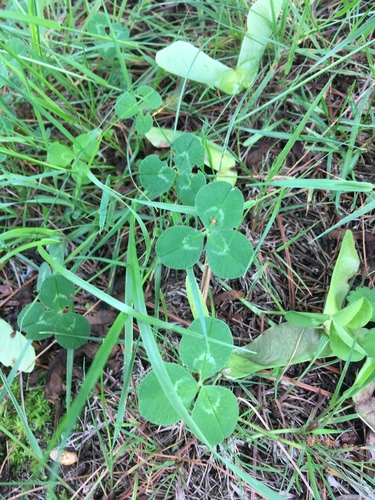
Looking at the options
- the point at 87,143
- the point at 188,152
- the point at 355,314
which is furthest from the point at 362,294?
the point at 87,143

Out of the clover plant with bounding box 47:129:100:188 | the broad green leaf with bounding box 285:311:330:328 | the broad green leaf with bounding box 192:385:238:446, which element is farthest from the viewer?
the clover plant with bounding box 47:129:100:188

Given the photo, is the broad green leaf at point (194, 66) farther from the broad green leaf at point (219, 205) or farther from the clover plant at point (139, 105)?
the broad green leaf at point (219, 205)

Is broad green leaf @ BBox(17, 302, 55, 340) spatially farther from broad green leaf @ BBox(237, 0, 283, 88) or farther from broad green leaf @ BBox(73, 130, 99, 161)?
broad green leaf @ BBox(237, 0, 283, 88)

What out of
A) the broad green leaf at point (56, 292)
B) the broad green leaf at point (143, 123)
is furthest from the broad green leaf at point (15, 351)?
the broad green leaf at point (143, 123)

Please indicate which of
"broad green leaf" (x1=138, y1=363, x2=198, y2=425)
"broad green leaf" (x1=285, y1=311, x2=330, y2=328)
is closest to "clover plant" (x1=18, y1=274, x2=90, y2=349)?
"broad green leaf" (x1=138, y1=363, x2=198, y2=425)

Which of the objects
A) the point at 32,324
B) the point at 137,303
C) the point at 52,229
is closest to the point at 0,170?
the point at 52,229

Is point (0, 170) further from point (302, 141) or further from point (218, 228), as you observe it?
point (302, 141)

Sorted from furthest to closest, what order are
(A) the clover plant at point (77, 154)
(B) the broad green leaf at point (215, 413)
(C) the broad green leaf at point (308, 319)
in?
1. (A) the clover plant at point (77, 154)
2. (C) the broad green leaf at point (308, 319)
3. (B) the broad green leaf at point (215, 413)
